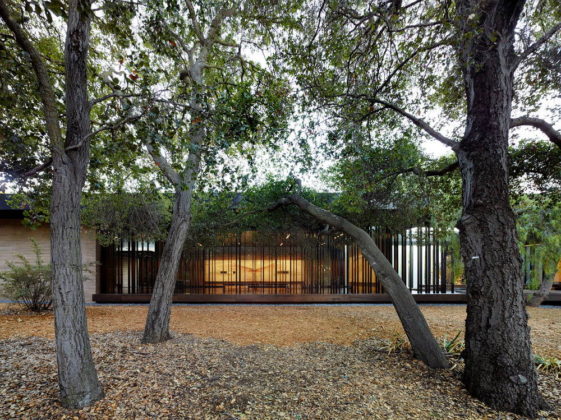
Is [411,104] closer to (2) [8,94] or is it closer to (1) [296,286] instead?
(2) [8,94]

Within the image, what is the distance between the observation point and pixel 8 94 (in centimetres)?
311

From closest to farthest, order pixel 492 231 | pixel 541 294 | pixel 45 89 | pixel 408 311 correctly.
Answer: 1. pixel 45 89
2. pixel 492 231
3. pixel 408 311
4. pixel 541 294

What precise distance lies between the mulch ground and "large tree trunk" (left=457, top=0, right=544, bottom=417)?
0.33 meters

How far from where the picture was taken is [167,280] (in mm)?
4891

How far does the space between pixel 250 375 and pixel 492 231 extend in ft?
11.2

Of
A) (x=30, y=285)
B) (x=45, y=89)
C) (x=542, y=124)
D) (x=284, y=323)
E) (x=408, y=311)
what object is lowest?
(x=284, y=323)

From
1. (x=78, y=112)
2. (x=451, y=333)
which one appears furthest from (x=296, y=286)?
(x=78, y=112)

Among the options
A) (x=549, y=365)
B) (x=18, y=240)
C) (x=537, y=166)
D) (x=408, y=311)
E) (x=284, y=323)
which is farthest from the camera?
(x=18, y=240)

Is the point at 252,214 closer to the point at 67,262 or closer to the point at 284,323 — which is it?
the point at 284,323

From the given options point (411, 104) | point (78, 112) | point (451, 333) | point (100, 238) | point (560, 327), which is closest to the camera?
point (78, 112)

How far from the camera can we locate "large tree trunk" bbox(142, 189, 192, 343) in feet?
15.6

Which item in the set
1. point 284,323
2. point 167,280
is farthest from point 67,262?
point 284,323

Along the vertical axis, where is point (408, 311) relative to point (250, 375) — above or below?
above

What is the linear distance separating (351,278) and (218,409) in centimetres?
744
